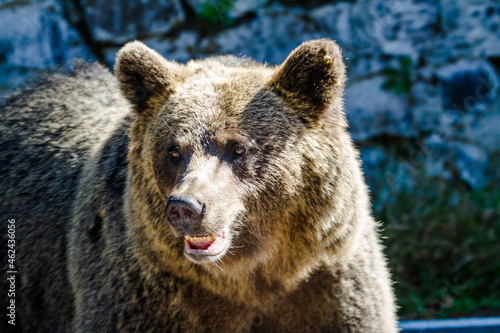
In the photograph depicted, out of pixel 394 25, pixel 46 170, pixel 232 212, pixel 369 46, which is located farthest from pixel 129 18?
pixel 232 212

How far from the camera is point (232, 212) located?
2.53 metres

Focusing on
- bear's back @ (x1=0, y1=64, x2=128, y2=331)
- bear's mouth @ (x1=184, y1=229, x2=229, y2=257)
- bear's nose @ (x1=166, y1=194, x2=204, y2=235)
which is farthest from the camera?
bear's back @ (x1=0, y1=64, x2=128, y2=331)

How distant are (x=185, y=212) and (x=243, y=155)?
46 cm

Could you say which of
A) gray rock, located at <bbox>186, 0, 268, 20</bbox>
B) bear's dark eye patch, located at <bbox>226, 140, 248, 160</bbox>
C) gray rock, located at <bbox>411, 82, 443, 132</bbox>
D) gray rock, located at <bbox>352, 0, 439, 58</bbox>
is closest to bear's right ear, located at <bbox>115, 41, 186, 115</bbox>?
bear's dark eye patch, located at <bbox>226, 140, 248, 160</bbox>

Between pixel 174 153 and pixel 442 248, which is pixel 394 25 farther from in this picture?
pixel 174 153

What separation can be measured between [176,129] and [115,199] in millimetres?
664

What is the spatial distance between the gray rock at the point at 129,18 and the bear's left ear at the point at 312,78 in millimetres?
3907

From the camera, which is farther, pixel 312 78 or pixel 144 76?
pixel 144 76

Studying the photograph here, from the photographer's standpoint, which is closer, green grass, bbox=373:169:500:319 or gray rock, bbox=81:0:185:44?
green grass, bbox=373:169:500:319

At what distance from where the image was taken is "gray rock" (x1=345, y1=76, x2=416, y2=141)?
6.18m

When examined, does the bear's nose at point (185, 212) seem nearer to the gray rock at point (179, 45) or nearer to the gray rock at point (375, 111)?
the gray rock at point (375, 111)

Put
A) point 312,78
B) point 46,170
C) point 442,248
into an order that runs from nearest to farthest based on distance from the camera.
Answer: point 312,78 → point 46,170 → point 442,248

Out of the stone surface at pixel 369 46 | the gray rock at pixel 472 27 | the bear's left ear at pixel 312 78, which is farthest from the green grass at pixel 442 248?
the bear's left ear at pixel 312 78

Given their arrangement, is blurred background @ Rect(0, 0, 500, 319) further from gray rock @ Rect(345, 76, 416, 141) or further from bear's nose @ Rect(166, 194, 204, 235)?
bear's nose @ Rect(166, 194, 204, 235)
